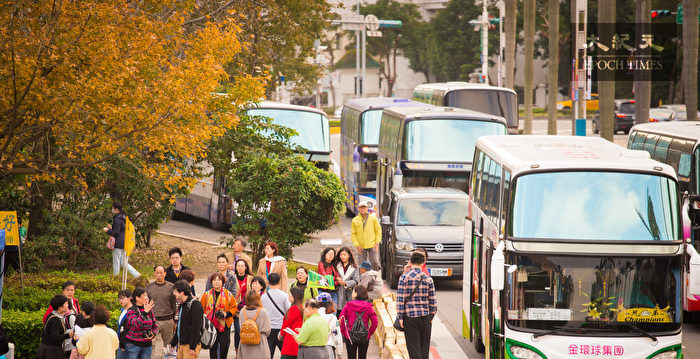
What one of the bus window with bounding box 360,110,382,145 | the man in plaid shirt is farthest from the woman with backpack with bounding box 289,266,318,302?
the bus window with bounding box 360,110,382,145

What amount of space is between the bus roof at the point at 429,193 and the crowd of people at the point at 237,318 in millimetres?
6936

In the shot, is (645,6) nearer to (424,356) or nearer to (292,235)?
(292,235)

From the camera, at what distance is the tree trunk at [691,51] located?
32.4 m

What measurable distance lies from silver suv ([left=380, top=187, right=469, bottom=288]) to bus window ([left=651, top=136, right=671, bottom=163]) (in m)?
4.08

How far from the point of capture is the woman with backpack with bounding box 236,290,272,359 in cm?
1023

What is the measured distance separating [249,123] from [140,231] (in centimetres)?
368

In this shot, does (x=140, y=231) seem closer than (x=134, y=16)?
No

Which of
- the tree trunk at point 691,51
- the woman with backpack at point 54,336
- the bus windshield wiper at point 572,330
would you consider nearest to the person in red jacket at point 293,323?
the woman with backpack at point 54,336

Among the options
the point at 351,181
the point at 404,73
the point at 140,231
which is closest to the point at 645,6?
the point at 351,181

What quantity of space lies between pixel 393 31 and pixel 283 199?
252ft

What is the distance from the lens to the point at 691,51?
3419 cm

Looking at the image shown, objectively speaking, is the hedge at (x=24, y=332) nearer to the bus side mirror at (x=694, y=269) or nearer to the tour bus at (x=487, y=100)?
the bus side mirror at (x=694, y=269)

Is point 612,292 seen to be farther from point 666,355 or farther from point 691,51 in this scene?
point 691,51

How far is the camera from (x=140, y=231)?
2131 centimetres
